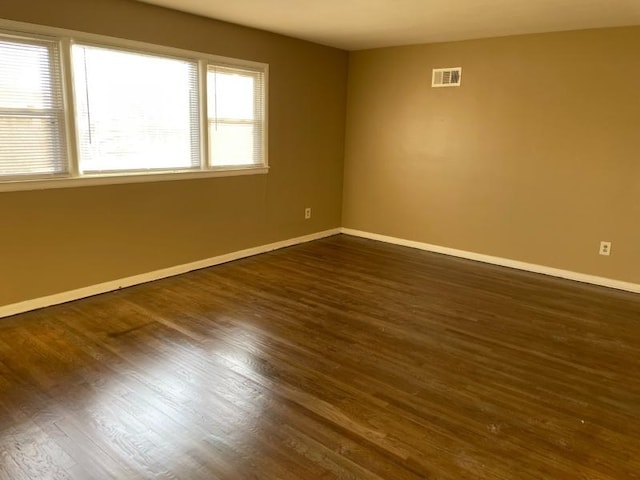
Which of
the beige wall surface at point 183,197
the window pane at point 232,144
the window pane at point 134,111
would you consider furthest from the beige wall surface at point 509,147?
the window pane at point 134,111

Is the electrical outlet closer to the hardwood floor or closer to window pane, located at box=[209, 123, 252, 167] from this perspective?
the hardwood floor

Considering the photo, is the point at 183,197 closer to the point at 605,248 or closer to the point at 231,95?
the point at 231,95

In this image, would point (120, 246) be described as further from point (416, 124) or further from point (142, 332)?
point (416, 124)

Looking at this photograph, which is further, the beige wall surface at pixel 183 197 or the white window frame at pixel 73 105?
the beige wall surface at pixel 183 197

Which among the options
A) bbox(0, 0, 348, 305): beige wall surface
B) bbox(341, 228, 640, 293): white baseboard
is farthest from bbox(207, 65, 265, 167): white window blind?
bbox(341, 228, 640, 293): white baseboard

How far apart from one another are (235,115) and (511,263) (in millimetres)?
3192

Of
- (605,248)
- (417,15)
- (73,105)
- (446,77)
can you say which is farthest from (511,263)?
(73,105)

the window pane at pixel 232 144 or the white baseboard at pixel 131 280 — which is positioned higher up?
the window pane at pixel 232 144

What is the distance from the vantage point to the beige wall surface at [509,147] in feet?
13.7

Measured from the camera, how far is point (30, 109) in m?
3.19

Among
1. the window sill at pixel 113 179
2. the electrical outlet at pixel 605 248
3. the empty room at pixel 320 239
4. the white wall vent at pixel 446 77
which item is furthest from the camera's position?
the white wall vent at pixel 446 77

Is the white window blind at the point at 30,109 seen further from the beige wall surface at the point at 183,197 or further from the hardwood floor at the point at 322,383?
the hardwood floor at the point at 322,383

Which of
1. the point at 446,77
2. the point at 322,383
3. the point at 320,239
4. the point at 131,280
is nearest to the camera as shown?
the point at 322,383

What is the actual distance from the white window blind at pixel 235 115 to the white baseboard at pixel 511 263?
6.07 ft
